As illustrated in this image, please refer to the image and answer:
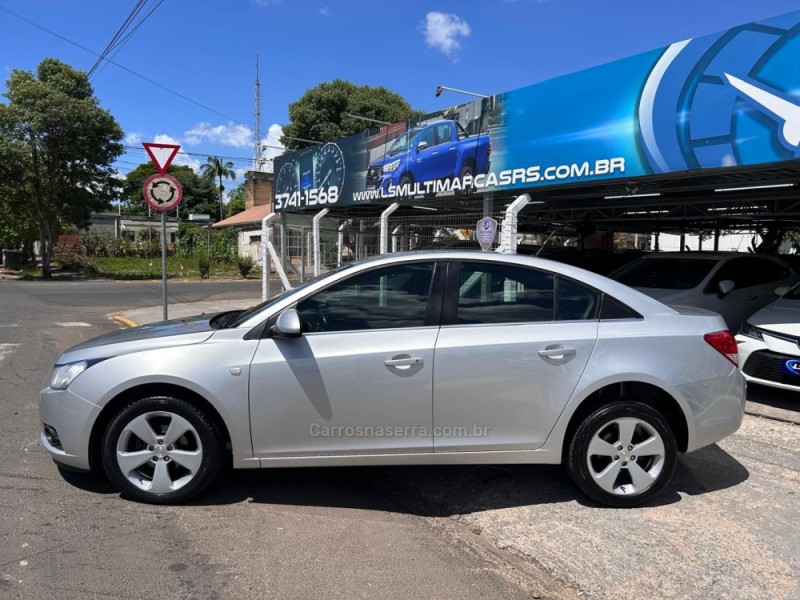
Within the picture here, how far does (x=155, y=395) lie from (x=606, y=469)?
9.41 ft

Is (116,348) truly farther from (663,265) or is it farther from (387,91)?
(387,91)

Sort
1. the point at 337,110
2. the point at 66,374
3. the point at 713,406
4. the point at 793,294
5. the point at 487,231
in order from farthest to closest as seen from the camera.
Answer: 1. the point at 337,110
2. the point at 487,231
3. the point at 793,294
4. the point at 713,406
5. the point at 66,374

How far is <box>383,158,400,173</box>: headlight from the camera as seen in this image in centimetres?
1112

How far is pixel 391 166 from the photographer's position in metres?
11.3

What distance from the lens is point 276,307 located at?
143 inches

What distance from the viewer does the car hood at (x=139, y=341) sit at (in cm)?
356

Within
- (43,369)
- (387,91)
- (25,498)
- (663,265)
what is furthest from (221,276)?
(25,498)

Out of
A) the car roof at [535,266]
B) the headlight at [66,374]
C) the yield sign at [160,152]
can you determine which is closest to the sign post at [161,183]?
the yield sign at [160,152]

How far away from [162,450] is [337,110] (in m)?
36.8

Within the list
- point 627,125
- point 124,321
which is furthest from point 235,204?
point 627,125

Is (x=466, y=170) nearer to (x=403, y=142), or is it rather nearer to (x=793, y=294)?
(x=403, y=142)

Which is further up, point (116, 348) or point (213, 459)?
point (116, 348)

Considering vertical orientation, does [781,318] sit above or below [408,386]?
above

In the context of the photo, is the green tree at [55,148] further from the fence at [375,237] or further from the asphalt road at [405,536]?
the asphalt road at [405,536]
